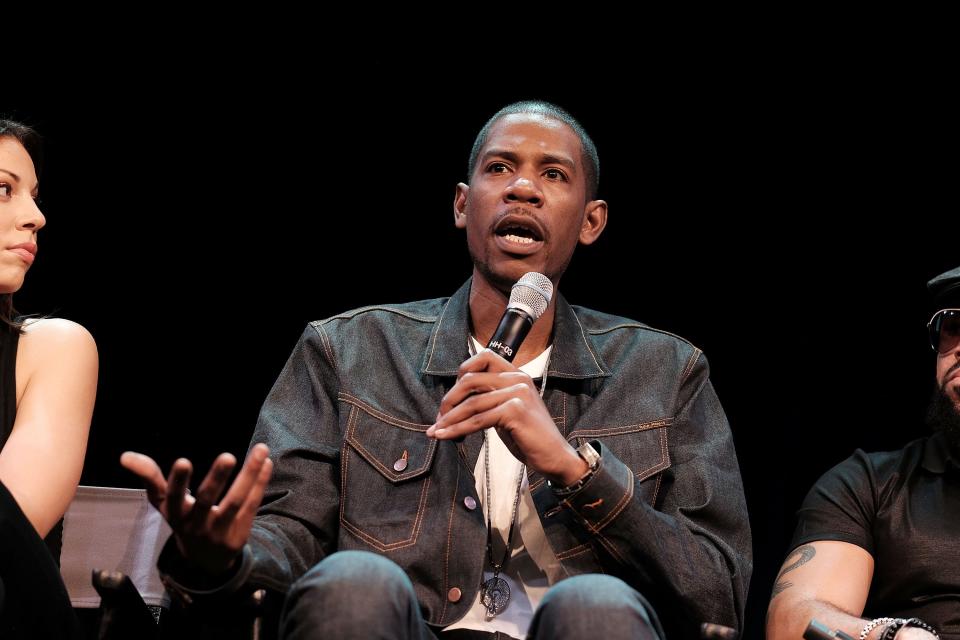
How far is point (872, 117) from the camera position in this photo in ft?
10.2

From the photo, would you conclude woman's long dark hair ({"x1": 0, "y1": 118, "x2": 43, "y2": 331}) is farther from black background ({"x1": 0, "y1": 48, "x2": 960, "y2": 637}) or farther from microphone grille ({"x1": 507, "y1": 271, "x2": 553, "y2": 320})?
microphone grille ({"x1": 507, "y1": 271, "x2": 553, "y2": 320})

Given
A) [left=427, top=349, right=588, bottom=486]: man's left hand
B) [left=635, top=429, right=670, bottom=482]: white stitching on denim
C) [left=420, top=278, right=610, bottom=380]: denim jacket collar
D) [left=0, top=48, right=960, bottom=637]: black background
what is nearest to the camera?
[left=427, top=349, right=588, bottom=486]: man's left hand

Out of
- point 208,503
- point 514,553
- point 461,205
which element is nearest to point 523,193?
point 461,205

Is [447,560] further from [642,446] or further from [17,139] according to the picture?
[17,139]

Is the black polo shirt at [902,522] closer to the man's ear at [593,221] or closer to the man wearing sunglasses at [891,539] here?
the man wearing sunglasses at [891,539]

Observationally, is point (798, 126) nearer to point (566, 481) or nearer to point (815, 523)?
point (815, 523)

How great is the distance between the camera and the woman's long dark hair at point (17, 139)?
6.98 ft

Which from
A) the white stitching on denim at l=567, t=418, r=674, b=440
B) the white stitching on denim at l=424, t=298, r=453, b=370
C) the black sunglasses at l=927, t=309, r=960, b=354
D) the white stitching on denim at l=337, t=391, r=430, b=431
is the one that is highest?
the black sunglasses at l=927, t=309, r=960, b=354

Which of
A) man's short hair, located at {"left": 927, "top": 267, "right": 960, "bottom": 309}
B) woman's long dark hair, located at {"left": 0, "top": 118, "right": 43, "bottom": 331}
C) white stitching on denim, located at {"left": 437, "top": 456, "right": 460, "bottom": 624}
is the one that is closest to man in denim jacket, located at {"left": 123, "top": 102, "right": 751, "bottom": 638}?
white stitching on denim, located at {"left": 437, "top": 456, "right": 460, "bottom": 624}

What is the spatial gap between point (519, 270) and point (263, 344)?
107 centimetres

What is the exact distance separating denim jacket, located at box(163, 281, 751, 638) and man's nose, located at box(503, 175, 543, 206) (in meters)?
0.26

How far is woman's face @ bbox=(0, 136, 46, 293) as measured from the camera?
2.07 meters

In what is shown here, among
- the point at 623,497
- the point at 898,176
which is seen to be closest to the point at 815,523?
the point at 623,497

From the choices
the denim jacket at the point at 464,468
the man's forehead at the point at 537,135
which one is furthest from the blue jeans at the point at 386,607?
the man's forehead at the point at 537,135
